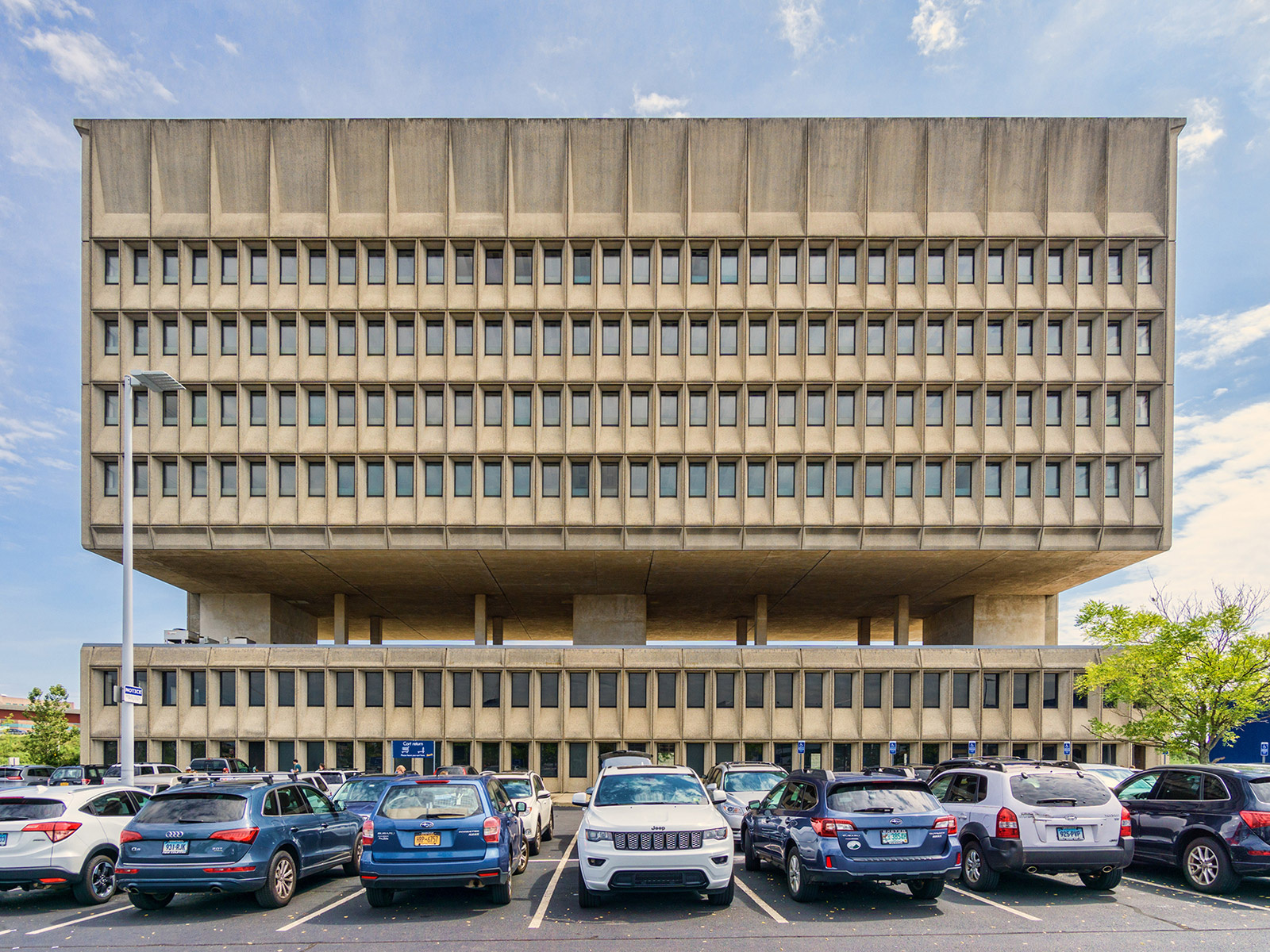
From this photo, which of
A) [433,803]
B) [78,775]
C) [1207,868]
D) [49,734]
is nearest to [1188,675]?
[1207,868]

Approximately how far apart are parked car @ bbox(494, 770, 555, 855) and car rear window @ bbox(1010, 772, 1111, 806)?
783cm

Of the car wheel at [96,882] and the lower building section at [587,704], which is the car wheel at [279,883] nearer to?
the car wheel at [96,882]

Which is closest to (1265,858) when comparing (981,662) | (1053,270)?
(981,662)

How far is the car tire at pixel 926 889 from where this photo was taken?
1052 cm

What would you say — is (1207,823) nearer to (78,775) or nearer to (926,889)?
(926,889)

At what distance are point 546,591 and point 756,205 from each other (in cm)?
1963

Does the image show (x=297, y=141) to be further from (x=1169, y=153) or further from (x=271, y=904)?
(x=1169, y=153)

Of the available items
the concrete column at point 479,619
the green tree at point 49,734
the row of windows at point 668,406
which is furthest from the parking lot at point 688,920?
the green tree at point 49,734

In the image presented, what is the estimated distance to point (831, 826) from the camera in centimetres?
1021

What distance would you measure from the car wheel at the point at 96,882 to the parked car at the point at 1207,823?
1494cm

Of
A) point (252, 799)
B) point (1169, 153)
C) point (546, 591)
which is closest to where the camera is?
point (252, 799)

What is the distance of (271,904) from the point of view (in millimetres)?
10836

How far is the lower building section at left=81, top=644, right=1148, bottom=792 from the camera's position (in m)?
32.5

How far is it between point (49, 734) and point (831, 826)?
197 ft
